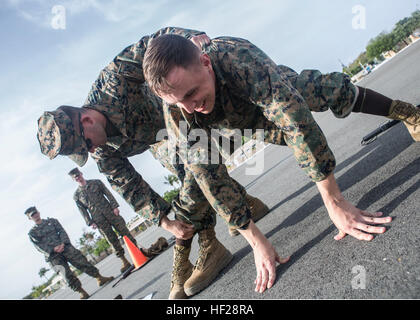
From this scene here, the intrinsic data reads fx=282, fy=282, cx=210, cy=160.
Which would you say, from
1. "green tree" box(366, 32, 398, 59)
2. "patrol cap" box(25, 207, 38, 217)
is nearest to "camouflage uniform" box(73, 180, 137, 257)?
"patrol cap" box(25, 207, 38, 217)

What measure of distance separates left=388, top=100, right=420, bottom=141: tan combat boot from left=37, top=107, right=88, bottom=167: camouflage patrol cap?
246cm

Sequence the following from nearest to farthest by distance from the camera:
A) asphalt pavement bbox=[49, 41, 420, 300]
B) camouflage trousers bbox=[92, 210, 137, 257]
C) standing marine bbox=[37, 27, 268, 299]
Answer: asphalt pavement bbox=[49, 41, 420, 300] < standing marine bbox=[37, 27, 268, 299] < camouflage trousers bbox=[92, 210, 137, 257]

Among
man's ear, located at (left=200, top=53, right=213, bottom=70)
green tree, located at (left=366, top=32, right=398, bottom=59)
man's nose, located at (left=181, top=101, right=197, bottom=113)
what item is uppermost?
man's ear, located at (left=200, top=53, right=213, bottom=70)

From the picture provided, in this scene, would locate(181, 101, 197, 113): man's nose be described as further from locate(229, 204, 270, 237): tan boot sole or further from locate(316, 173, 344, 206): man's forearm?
locate(229, 204, 270, 237): tan boot sole

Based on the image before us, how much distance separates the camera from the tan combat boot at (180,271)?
2320 millimetres

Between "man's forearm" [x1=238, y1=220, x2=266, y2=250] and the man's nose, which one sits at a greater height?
the man's nose

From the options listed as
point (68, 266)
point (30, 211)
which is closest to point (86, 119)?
point (68, 266)

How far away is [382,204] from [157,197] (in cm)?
180

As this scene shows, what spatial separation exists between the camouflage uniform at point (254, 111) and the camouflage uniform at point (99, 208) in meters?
4.93

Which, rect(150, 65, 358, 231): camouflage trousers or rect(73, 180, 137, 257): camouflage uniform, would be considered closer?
Result: rect(150, 65, 358, 231): camouflage trousers

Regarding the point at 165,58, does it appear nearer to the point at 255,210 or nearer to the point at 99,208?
the point at 255,210

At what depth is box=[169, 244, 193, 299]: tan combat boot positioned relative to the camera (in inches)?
91.3

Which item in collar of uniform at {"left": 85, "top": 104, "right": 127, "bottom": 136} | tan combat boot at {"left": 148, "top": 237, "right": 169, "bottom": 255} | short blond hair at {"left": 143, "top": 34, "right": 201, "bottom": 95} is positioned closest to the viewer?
short blond hair at {"left": 143, "top": 34, "right": 201, "bottom": 95}

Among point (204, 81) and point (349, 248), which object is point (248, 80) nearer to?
point (204, 81)
